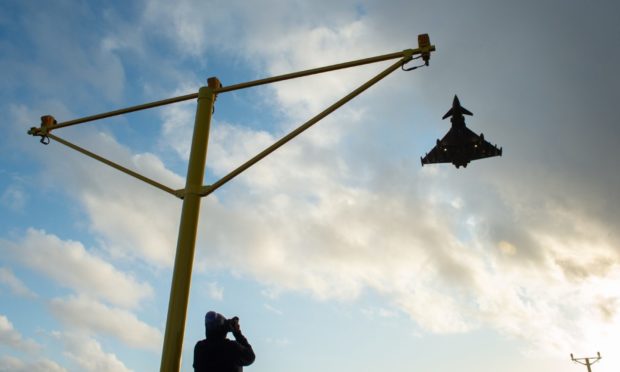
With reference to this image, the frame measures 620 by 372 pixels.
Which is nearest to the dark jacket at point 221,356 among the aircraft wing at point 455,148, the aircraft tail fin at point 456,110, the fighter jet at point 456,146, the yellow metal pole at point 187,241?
the yellow metal pole at point 187,241

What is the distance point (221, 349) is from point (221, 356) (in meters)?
0.07

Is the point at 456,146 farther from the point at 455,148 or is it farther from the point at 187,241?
the point at 187,241

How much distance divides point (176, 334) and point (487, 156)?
3254 centimetres

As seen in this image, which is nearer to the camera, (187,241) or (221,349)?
(187,241)

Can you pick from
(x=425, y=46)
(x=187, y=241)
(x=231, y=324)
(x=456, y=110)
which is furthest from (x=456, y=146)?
(x=187, y=241)

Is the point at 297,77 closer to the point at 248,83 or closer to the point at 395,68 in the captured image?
the point at 248,83

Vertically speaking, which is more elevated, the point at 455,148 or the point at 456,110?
the point at 456,110

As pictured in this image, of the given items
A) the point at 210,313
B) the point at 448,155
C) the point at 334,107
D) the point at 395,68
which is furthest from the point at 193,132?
the point at 448,155

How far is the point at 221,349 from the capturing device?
484cm

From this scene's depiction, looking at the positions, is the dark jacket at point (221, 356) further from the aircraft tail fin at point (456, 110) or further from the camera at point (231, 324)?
the aircraft tail fin at point (456, 110)

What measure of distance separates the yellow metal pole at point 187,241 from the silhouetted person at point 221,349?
506mm

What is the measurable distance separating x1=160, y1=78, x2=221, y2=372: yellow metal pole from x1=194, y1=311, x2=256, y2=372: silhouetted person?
51 centimetres

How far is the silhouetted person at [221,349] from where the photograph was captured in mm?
4824

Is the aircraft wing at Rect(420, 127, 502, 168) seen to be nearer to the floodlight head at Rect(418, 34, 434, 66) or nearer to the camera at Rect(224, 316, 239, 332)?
the floodlight head at Rect(418, 34, 434, 66)
